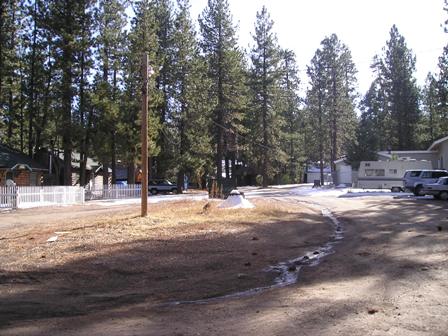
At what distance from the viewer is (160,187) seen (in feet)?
171

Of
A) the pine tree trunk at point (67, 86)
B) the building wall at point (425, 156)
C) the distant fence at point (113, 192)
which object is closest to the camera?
the distant fence at point (113, 192)

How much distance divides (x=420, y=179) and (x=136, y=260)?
1144 inches

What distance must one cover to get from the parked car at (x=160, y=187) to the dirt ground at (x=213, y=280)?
35736mm

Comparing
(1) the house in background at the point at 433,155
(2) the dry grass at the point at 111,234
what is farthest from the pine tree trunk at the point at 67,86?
(1) the house in background at the point at 433,155

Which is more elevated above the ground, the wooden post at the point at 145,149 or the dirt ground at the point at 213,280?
the wooden post at the point at 145,149

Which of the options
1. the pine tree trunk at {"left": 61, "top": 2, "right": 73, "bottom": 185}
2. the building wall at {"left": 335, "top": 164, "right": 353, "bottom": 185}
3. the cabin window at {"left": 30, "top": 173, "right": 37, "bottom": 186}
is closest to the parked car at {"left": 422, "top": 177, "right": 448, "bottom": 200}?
the pine tree trunk at {"left": 61, "top": 2, "right": 73, "bottom": 185}

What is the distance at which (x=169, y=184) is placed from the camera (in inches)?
2076

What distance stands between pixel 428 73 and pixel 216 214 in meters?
68.3

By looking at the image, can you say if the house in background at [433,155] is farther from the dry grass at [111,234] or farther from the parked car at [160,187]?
the dry grass at [111,234]

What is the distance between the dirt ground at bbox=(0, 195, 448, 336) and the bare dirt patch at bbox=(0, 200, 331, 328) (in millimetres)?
26

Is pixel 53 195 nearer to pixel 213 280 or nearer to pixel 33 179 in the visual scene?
pixel 33 179

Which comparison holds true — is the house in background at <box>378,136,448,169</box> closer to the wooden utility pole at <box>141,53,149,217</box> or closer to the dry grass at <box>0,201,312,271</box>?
the dry grass at <box>0,201,312,271</box>

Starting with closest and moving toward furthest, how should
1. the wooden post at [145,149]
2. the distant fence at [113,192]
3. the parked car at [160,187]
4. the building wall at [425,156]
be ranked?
the wooden post at [145,149] < the distant fence at [113,192] < the parked car at [160,187] < the building wall at [425,156]

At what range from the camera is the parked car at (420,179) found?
113 feet
